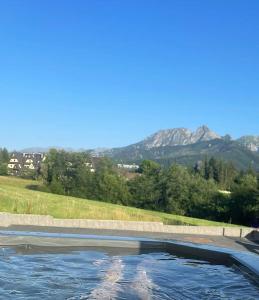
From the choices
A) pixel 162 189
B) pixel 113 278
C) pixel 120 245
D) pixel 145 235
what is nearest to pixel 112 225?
pixel 145 235

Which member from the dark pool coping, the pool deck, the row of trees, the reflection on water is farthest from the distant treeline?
the reflection on water

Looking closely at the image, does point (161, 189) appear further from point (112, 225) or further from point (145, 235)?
point (145, 235)

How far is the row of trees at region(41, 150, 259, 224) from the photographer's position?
167ft

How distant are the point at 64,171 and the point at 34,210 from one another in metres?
48.8

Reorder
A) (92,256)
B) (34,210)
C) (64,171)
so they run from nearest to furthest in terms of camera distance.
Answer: (92,256) < (34,210) < (64,171)

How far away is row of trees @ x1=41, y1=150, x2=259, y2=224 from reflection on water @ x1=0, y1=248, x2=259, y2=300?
3991cm

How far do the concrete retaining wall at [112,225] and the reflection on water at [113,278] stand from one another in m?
6.57

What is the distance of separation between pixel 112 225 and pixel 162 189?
1756 inches

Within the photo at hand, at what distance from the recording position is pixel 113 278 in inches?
298

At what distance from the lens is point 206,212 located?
55.1 m

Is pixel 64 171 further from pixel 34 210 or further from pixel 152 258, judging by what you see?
pixel 152 258

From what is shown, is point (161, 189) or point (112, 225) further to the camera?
point (161, 189)

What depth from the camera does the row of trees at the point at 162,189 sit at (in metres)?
51.0

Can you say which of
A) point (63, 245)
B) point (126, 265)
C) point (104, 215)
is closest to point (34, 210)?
point (104, 215)
